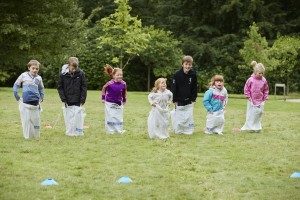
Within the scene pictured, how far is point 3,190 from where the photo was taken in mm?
7938

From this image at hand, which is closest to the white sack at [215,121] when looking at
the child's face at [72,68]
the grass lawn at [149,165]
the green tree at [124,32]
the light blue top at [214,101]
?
the light blue top at [214,101]

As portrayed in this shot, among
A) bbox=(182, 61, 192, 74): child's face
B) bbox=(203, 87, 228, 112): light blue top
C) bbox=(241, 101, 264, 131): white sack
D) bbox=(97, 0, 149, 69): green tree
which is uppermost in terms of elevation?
bbox=(97, 0, 149, 69): green tree

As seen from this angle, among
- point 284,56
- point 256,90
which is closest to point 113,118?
point 256,90

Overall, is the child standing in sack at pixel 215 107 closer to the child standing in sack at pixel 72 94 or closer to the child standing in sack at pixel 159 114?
the child standing in sack at pixel 159 114

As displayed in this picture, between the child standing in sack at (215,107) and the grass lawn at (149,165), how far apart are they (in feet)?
1.22

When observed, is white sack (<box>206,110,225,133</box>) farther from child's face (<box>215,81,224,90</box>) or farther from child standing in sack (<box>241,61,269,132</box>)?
child standing in sack (<box>241,61,269,132</box>)

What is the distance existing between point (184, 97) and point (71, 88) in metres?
2.85

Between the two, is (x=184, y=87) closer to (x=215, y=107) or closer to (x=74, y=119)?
(x=215, y=107)

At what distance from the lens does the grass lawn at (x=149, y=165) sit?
798 centimetres

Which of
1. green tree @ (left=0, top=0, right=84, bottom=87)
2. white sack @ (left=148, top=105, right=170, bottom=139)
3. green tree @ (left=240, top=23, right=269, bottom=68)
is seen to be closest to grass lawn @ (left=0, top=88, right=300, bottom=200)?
white sack @ (left=148, top=105, right=170, bottom=139)

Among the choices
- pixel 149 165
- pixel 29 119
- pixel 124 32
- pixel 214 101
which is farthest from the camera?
pixel 124 32

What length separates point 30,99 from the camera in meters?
13.3

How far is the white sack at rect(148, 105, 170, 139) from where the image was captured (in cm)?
1392

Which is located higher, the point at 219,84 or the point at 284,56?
the point at 219,84
